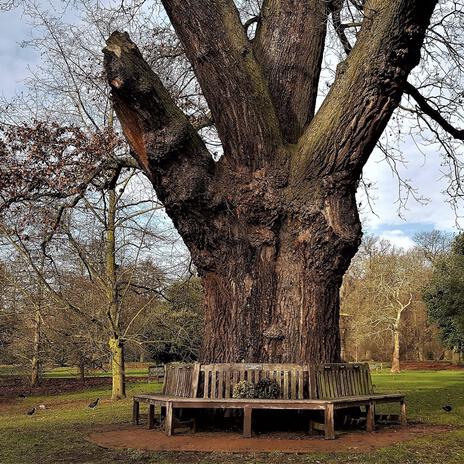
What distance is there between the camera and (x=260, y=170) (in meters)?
9.01

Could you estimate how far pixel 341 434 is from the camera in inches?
323

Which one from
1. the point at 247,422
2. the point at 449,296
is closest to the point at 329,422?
the point at 247,422

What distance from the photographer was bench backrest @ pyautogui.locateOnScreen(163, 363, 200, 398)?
28.1ft

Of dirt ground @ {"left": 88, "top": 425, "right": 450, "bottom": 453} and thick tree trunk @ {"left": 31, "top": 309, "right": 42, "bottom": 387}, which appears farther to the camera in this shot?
thick tree trunk @ {"left": 31, "top": 309, "right": 42, "bottom": 387}

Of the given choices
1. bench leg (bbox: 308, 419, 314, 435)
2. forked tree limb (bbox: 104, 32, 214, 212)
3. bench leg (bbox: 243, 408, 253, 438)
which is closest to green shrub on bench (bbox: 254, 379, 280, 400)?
bench leg (bbox: 243, 408, 253, 438)

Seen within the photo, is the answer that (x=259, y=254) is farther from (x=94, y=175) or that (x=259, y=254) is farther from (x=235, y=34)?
(x=94, y=175)

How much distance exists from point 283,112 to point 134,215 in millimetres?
12434

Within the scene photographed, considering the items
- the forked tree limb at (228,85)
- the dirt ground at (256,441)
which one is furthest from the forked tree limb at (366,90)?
the dirt ground at (256,441)

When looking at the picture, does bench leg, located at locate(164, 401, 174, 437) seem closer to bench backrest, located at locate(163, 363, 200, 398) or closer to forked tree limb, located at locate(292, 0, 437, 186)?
bench backrest, located at locate(163, 363, 200, 398)

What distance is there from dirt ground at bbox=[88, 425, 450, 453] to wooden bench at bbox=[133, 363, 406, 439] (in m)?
0.25

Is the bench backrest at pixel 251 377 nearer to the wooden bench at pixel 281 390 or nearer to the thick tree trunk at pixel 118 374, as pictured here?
the wooden bench at pixel 281 390

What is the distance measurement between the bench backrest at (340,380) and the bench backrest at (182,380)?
1692 millimetres

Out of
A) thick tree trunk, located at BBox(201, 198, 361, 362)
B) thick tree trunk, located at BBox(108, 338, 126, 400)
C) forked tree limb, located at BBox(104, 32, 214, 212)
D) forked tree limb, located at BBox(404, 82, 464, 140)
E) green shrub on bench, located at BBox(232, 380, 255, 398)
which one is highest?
forked tree limb, located at BBox(404, 82, 464, 140)

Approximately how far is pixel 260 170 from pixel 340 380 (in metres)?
3.32
